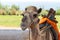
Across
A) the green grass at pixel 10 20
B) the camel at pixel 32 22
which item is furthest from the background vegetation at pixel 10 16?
the camel at pixel 32 22

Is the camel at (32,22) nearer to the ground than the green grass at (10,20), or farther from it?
farther from it

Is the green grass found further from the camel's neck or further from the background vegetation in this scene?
the camel's neck

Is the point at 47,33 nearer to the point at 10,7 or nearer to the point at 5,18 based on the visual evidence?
the point at 10,7

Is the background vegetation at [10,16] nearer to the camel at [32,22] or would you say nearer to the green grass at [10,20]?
the green grass at [10,20]

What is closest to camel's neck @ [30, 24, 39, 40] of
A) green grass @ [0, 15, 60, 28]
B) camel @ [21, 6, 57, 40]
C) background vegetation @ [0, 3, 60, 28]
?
camel @ [21, 6, 57, 40]

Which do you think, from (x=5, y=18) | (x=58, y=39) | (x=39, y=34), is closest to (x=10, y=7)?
(x=5, y=18)

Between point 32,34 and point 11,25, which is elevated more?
point 32,34

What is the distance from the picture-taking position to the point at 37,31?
1293mm

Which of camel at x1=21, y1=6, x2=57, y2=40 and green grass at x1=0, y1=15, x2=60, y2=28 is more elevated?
camel at x1=21, y1=6, x2=57, y2=40

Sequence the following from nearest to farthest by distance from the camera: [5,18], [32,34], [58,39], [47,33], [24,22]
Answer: [24,22] < [32,34] < [47,33] < [58,39] < [5,18]

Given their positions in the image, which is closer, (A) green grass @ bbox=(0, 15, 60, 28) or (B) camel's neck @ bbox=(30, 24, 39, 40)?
(B) camel's neck @ bbox=(30, 24, 39, 40)

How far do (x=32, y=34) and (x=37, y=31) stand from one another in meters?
0.04

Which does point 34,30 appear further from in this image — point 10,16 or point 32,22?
point 10,16

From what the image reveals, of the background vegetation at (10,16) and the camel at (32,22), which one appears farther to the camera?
the background vegetation at (10,16)
